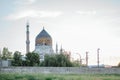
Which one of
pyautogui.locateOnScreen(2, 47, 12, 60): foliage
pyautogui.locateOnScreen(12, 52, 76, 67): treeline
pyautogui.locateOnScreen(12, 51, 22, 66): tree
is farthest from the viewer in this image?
pyautogui.locateOnScreen(2, 47, 12, 60): foliage

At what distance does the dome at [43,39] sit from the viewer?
67.0m

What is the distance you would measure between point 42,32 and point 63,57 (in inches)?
525

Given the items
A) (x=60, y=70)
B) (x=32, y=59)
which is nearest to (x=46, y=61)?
(x=32, y=59)

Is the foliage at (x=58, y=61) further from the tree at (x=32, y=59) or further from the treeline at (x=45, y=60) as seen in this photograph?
the tree at (x=32, y=59)

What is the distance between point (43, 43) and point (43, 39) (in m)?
1.17

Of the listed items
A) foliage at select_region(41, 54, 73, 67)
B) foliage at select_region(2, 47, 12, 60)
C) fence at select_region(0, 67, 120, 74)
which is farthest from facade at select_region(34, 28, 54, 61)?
fence at select_region(0, 67, 120, 74)

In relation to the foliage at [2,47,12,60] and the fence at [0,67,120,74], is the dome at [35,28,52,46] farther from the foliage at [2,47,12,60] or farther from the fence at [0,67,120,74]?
the fence at [0,67,120,74]

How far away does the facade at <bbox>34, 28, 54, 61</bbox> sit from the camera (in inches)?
2643

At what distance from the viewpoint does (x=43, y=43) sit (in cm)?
6781

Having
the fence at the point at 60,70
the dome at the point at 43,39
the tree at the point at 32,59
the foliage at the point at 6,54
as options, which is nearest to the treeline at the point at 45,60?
the tree at the point at 32,59

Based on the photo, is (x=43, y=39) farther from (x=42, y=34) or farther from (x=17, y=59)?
(x=17, y=59)

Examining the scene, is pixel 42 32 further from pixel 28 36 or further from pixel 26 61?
A: pixel 26 61

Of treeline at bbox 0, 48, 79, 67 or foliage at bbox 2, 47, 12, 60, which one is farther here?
foliage at bbox 2, 47, 12, 60

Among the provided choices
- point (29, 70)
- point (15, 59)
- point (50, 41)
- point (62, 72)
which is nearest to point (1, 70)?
point (29, 70)
